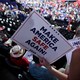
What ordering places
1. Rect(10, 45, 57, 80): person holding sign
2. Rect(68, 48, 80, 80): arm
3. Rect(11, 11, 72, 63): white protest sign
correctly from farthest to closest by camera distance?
Rect(10, 45, 57, 80): person holding sign, Rect(11, 11, 72, 63): white protest sign, Rect(68, 48, 80, 80): arm

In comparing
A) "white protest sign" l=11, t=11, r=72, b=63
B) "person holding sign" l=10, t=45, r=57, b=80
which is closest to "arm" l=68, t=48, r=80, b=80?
"white protest sign" l=11, t=11, r=72, b=63

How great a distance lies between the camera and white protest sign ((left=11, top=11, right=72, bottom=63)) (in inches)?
88.2

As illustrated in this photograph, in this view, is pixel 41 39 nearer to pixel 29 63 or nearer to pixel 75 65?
pixel 75 65

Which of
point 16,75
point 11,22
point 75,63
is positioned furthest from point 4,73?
point 11,22

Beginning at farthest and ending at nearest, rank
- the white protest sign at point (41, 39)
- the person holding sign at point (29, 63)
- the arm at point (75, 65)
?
1. the person holding sign at point (29, 63)
2. the white protest sign at point (41, 39)
3. the arm at point (75, 65)

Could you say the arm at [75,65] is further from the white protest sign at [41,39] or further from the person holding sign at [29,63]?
the person holding sign at [29,63]

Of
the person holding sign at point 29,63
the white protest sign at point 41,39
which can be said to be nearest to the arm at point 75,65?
the white protest sign at point 41,39

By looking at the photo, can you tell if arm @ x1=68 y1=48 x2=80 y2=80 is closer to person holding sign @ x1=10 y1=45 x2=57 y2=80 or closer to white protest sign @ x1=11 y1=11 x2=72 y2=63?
white protest sign @ x1=11 y1=11 x2=72 y2=63

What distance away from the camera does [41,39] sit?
7.51ft

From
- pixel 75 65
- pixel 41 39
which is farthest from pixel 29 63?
pixel 75 65

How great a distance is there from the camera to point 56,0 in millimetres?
27203

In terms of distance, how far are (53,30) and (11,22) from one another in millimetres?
8214

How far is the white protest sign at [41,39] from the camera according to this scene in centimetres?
224

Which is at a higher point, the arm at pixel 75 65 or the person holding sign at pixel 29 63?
the arm at pixel 75 65
